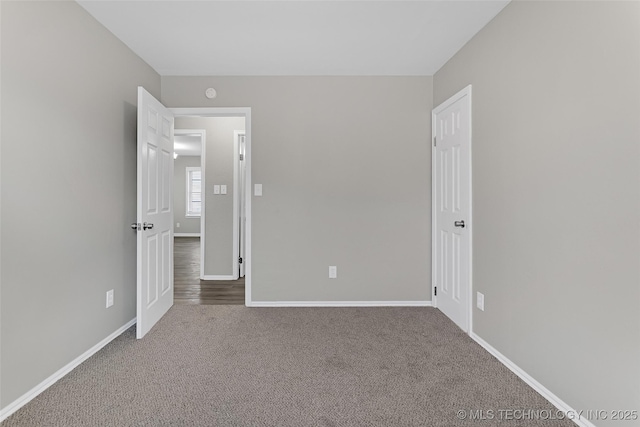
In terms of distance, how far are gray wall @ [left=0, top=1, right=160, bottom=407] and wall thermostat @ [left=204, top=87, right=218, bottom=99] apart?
29.9 inches

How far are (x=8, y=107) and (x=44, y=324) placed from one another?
1213 mm

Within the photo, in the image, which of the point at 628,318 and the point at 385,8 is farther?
the point at 385,8

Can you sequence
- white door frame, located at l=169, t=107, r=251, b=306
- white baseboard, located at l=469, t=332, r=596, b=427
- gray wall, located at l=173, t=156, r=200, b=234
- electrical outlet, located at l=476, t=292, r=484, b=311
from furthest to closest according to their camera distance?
gray wall, located at l=173, t=156, r=200, b=234, white door frame, located at l=169, t=107, r=251, b=306, electrical outlet, located at l=476, t=292, r=484, b=311, white baseboard, located at l=469, t=332, r=596, b=427

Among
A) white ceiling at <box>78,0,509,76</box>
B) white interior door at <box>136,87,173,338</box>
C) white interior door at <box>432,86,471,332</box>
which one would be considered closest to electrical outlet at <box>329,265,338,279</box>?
white interior door at <box>432,86,471,332</box>

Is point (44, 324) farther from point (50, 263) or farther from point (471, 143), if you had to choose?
point (471, 143)

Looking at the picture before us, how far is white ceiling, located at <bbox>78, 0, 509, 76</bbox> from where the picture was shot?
7.09 feet

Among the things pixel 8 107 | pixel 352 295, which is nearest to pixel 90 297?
pixel 8 107

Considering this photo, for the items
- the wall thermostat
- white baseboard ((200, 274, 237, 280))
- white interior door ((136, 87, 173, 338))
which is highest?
the wall thermostat

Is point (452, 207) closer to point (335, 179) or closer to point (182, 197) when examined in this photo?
point (335, 179)

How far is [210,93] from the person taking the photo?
10.9ft

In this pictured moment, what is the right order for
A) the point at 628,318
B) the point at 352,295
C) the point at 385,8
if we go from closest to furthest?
1. the point at 628,318
2. the point at 385,8
3. the point at 352,295

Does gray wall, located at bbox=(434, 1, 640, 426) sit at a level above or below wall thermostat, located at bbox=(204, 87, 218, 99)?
below

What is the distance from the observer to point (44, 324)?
188cm

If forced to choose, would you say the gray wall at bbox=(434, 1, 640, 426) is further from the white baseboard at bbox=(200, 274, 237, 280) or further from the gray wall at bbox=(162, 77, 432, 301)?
the white baseboard at bbox=(200, 274, 237, 280)
